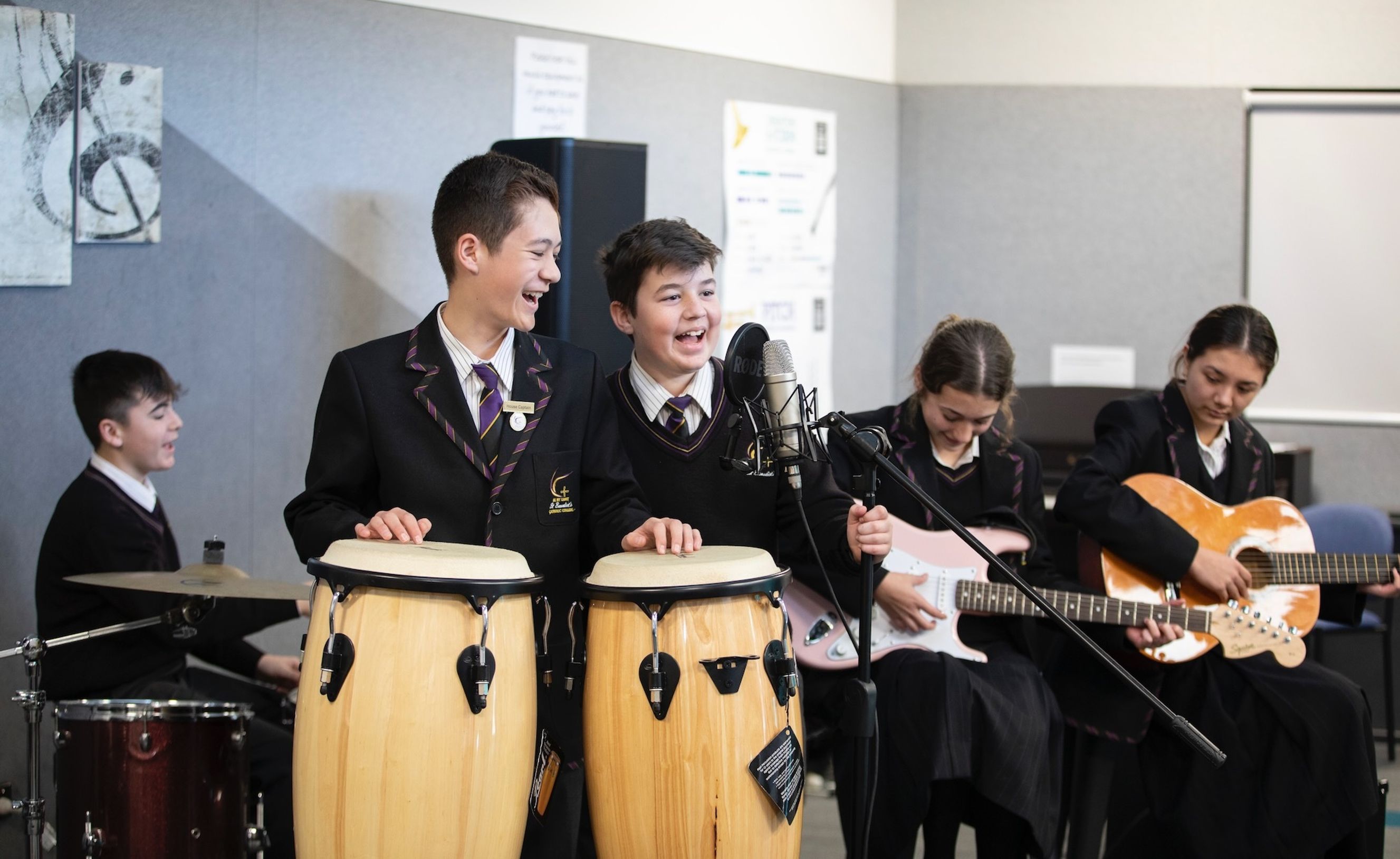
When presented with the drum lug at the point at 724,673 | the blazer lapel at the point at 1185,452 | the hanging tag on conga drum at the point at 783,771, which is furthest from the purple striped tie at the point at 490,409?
the blazer lapel at the point at 1185,452

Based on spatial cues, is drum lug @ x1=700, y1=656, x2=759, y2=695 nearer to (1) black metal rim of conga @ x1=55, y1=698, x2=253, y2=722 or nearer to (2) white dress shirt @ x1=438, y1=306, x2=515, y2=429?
(2) white dress shirt @ x1=438, y1=306, x2=515, y2=429

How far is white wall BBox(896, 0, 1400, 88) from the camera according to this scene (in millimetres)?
4703

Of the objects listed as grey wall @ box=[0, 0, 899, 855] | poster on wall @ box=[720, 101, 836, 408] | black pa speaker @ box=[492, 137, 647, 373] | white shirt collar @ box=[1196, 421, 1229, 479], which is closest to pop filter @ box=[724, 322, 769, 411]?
black pa speaker @ box=[492, 137, 647, 373]

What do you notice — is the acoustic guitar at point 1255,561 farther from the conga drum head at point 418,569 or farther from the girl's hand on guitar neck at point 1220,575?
the conga drum head at point 418,569

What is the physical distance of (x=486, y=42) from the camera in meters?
3.81

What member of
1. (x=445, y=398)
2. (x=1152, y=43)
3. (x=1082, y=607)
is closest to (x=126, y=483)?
(x=445, y=398)

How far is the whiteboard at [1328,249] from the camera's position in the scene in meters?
4.70

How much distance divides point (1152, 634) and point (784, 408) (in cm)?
128

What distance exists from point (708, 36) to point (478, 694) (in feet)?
10.6

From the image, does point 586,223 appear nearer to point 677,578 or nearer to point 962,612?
point 962,612

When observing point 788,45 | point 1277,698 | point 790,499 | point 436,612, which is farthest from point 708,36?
point 436,612

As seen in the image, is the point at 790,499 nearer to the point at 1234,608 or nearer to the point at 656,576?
the point at 656,576

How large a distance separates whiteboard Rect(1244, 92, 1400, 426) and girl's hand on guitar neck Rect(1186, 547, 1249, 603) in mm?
2250

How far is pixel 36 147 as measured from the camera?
3.09 m
